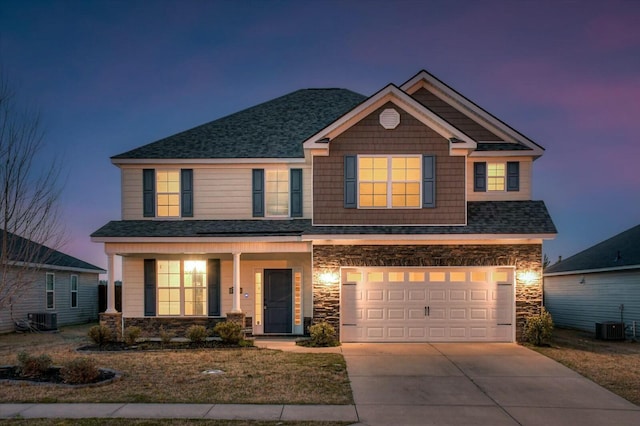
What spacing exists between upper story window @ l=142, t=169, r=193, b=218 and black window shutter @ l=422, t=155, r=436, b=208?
807cm

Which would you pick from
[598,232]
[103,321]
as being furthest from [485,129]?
[598,232]

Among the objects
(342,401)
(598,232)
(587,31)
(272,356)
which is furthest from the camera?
(598,232)

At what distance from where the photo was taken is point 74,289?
2517cm

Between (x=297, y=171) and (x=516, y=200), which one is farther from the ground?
(x=297, y=171)

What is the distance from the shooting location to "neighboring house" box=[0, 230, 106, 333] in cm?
2038

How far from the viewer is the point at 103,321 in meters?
15.6

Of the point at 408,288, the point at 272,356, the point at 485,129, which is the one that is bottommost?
the point at 272,356

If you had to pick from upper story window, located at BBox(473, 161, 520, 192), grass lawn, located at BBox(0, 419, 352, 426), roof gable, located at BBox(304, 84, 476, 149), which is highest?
roof gable, located at BBox(304, 84, 476, 149)

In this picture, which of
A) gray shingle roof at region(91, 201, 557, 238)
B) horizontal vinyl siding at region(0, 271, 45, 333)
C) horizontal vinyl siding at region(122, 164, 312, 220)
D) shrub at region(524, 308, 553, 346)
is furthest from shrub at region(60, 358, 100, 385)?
shrub at region(524, 308, 553, 346)

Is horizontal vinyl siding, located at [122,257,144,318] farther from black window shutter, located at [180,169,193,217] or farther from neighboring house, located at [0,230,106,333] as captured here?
neighboring house, located at [0,230,106,333]

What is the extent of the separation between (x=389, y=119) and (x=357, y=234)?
151 inches

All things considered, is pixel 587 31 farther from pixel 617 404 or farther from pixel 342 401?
pixel 342 401

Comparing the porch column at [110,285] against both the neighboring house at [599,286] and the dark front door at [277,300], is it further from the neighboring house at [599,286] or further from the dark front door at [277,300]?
the neighboring house at [599,286]

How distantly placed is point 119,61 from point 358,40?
1165 centimetres
